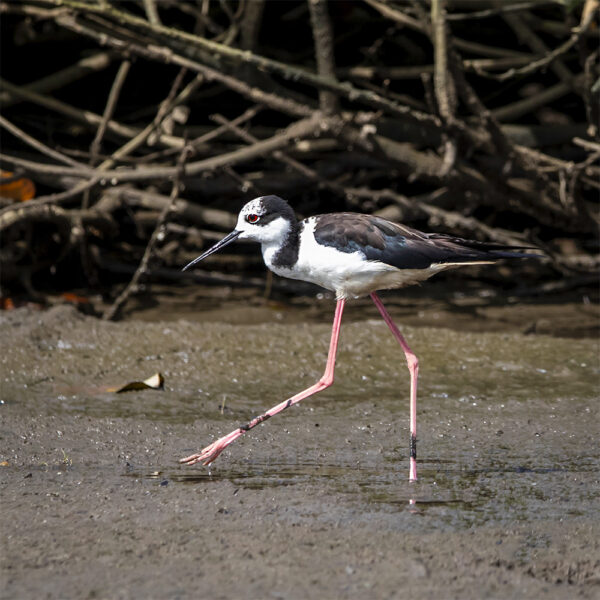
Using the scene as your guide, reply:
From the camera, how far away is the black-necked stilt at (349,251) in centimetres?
429

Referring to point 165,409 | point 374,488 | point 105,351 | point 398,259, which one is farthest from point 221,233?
point 374,488

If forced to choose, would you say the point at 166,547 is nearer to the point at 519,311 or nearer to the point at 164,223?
the point at 164,223

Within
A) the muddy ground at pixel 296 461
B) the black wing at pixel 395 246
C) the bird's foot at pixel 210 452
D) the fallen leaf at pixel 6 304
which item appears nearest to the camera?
the muddy ground at pixel 296 461

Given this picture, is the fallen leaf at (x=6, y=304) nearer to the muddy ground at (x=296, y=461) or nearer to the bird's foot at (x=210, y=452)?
the muddy ground at (x=296, y=461)

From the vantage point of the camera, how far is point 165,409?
4.80 m

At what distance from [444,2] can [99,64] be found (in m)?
2.55

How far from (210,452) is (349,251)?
1017mm

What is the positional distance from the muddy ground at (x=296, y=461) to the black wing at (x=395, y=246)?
2.62 feet

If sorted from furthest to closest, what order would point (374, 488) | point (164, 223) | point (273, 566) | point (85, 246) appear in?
point (85, 246)
point (164, 223)
point (374, 488)
point (273, 566)

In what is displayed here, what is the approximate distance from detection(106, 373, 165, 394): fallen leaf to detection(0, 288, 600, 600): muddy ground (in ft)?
0.19

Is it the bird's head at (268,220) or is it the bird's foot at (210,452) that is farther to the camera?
the bird's head at (268,220)

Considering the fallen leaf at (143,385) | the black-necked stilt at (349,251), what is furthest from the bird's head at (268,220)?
the fallen leaf at (143,385)

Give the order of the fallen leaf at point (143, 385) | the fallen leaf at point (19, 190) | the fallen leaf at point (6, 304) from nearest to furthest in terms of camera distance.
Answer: the fallen leaf at point (143, 385), the fallen leaf at point (6, 304), the fallen leaf at point (19, 190)

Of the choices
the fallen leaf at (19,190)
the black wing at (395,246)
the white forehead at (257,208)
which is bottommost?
the fallen leaf at (19,190)
